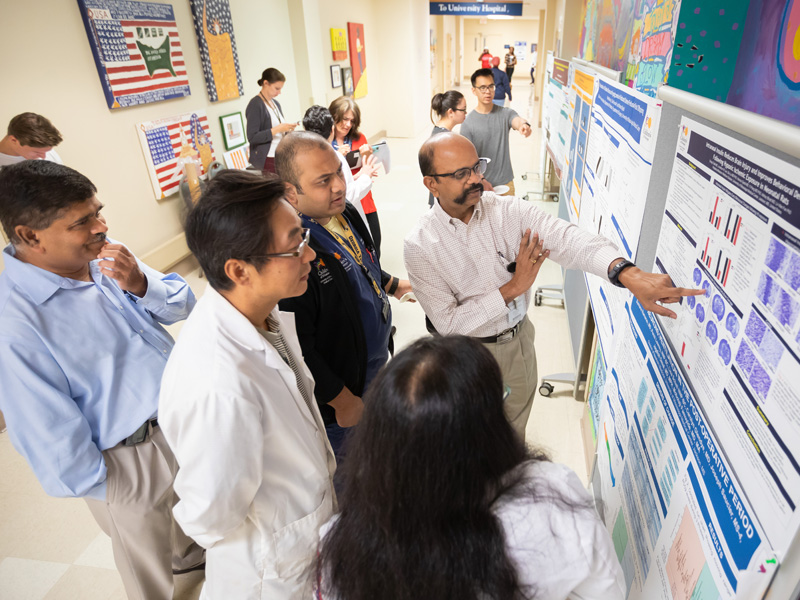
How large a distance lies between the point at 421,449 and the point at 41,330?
4.19 feet

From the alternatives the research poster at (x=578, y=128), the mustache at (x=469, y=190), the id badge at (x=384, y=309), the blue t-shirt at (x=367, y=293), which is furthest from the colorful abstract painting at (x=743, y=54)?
the id badge at (x=384, y=309)

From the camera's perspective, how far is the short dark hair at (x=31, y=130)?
3184 mm

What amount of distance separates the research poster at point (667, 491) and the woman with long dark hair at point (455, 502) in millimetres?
194

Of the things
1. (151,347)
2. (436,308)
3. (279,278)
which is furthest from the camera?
(436,308)

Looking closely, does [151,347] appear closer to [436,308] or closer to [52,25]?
[436,308]

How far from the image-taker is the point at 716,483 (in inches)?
34.4

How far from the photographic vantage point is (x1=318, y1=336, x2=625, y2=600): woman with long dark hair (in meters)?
0.79

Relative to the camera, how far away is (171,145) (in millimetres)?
5160

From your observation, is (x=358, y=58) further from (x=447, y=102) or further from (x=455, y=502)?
(x=455, y=502)

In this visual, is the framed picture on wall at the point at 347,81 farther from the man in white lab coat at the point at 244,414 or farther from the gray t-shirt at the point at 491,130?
the man in white lab coat at the point at 244,414

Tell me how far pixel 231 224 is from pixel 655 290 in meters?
1.06

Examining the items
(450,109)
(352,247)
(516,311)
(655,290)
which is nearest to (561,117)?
(450,109)

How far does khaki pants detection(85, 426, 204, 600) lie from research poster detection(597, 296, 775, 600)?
1557 millimetres

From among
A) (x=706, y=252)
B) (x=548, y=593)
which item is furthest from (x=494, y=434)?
(x=706, y=252)
